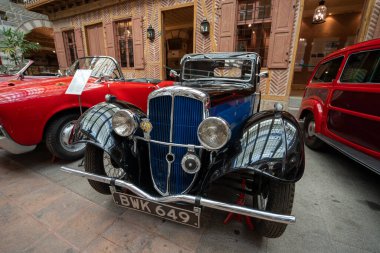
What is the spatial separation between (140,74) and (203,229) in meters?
Result: 7.22

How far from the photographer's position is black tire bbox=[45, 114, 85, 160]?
8.13 feet

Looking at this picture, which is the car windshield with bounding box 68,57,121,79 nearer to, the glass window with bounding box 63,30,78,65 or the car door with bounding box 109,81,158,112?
the car door with bounding box 109,81,158,112

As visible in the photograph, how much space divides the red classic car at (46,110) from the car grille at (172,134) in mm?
1381

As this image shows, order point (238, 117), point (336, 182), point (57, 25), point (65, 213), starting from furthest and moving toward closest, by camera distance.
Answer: point (57, 25)
point (336, 182)
point (238, 117)
point (65, 213)

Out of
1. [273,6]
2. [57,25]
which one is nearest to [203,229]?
[273,6]

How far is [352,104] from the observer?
238 cm

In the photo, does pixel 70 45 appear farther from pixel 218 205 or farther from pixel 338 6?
pixel 338 6

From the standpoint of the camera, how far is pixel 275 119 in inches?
56.4

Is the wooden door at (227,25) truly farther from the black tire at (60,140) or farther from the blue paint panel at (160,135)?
the blue paint panel at (160,135)

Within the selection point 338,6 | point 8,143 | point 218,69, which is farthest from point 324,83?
point 338,6

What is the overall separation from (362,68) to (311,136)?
4.58ft

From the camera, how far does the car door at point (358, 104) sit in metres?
2.08

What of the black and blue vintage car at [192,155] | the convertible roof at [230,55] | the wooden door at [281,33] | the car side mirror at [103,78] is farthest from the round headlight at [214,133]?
the wooden door at [281,33]

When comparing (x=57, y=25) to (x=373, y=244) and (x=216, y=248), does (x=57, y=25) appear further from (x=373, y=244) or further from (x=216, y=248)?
(x=373, y=244)
